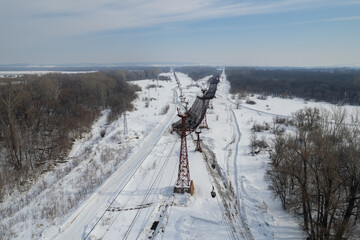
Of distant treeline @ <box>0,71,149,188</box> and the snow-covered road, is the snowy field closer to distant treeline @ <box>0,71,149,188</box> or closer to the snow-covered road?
the snow-covered road

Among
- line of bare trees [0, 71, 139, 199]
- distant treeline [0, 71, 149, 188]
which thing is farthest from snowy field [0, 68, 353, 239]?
distant treeline [0, 71, 149, 188]

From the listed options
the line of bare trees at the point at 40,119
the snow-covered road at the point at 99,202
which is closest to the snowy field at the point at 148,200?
the snow-covered road at the point at 99,202

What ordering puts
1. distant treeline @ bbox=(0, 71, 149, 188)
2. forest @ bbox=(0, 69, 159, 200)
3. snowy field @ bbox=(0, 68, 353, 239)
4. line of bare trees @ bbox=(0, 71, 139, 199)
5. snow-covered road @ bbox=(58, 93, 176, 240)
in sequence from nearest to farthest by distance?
1. snow-covered road @ bbox=(58, 93, 176, 240)
2. snowy field @ bbox=(0, 68, 353, 239)
3. forest @ bbox=(0, 69, 159, 200)
4. line of bare trees @ bbox=(0, 71, 139, 199)
5. distant treeline @ bbox=(0, 71, 149, 188)

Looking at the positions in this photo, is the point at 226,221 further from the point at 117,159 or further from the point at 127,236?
the point at 117,159

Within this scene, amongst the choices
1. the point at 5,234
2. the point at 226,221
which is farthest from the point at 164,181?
the point at 5,234

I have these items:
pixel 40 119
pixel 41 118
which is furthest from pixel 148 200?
pixel 41 118

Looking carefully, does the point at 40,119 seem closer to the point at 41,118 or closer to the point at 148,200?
the point at 41,118
